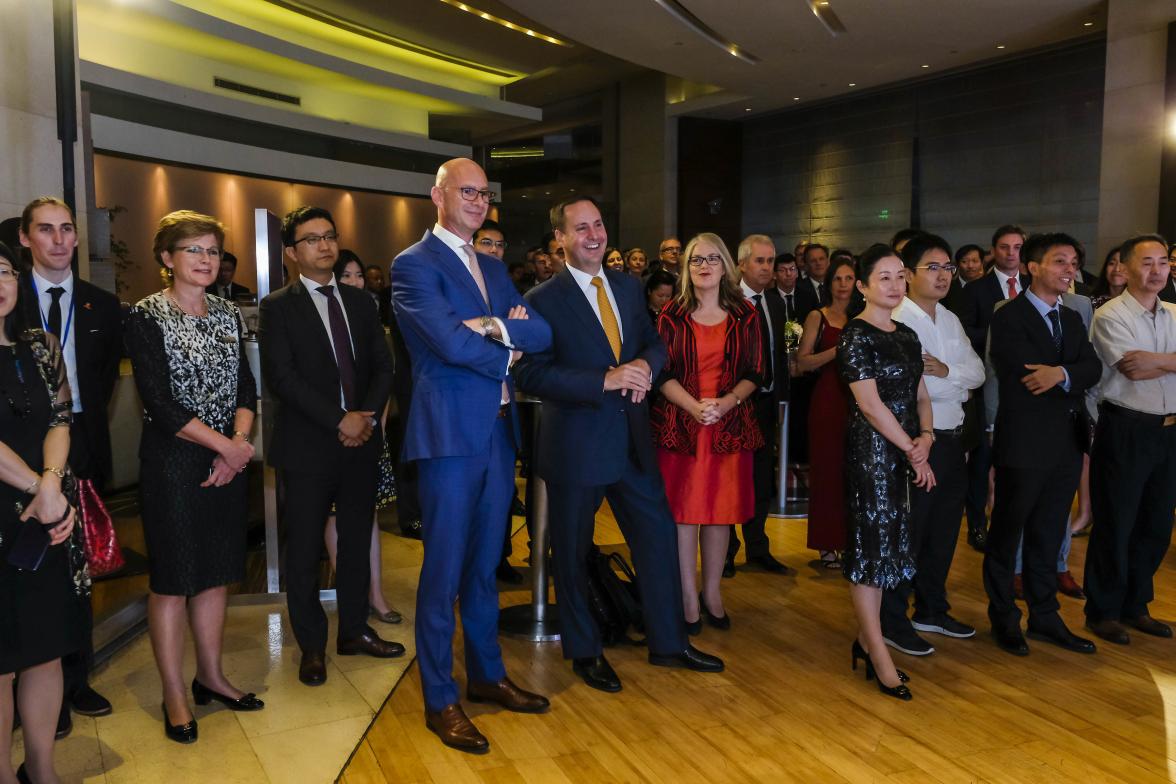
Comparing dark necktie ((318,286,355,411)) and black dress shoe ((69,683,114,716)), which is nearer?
black dress shoe ((69,683,114,716))

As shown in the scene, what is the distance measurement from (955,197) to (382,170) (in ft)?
26.2

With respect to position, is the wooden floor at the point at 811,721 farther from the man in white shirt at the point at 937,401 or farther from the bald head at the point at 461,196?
the bald head at the point at 461,196

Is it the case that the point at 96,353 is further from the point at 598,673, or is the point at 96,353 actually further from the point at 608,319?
the point at 598,673

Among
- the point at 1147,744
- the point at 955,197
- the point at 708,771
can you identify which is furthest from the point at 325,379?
the point at 955,197

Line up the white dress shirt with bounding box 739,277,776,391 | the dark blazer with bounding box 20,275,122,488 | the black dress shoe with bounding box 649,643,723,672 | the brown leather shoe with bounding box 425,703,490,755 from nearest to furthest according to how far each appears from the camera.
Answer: the brown leather shoe with bounding box 425,703,490,755 → the dark blazer with bounding box 20,275,122,488 → the black dress shoe with bounding box 649,643,723,672 → the white dress shirt with bounding box 739,277,776,391

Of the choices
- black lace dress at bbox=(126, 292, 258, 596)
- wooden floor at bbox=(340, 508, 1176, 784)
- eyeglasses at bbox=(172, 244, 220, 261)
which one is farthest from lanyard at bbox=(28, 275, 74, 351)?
wooden floor at bbox=(340, 508, 1176, 784)

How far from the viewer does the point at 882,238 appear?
13.6m

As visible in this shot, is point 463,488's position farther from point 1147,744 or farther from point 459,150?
point 459,150

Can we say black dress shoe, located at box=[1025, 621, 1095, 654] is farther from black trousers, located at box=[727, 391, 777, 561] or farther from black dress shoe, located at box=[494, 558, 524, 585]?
black dress shoe, located at box=[494, 558, 524, 585]

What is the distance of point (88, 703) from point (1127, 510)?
13.7 feet

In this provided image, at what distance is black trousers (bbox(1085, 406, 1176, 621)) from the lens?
154 inches

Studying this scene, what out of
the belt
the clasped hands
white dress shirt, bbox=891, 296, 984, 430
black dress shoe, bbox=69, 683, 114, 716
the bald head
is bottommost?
black dress shoe, bbox=69, 683, 114, 716

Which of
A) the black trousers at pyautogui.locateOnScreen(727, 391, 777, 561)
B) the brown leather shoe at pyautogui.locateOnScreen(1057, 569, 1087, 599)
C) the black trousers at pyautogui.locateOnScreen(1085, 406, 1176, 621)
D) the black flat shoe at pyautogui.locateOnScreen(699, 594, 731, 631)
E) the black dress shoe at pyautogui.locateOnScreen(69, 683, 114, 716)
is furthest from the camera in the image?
the black trousers at pyautogui.locateOnScreen(727, 391, 777, 561)

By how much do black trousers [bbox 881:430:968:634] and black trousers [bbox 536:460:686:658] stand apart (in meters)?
0.93
